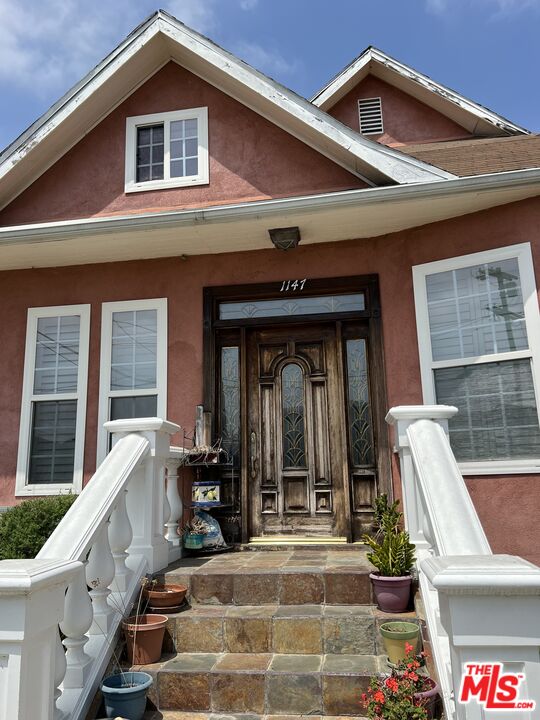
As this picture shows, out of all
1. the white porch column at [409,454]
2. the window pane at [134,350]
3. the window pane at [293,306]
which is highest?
the window pane at [293,306]

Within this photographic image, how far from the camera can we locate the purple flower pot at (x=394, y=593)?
3.46 m

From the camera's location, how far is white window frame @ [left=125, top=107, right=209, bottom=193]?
6129mm

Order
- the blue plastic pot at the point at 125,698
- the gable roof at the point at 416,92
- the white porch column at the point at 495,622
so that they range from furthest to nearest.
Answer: the gable roof at the point at 416,92 → the blue plastic pot at the point at 125,698 → the white porch column at the point at 495,622

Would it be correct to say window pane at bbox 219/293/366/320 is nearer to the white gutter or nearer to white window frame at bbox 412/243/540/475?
white window frame at bbox 412/243/540/475

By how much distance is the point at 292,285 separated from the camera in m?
5.76

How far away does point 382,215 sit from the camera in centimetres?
526

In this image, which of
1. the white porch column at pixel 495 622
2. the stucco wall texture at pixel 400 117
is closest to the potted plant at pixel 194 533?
the white porch column at pixel 495 622

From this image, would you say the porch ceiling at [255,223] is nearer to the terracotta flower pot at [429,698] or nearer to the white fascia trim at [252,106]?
the white fascia trim at [252,106]

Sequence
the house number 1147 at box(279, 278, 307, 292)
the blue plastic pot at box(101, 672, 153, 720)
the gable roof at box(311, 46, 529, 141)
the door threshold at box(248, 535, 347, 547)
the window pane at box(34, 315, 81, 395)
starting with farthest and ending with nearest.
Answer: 1. the gable roof at box(311, 46, 529, 141)
2. the window pane at box(34, 315, 81, 395)
3. the house number 1147 at box(279, 278, 307, 292)
4. the door threshold at box(248, 535, 347, 547)
5. the blue plastic pot at box(101, 672, 153, 720)

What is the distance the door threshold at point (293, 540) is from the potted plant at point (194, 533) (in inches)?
24.0

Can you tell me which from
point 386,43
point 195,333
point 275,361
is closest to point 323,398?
point 275,361

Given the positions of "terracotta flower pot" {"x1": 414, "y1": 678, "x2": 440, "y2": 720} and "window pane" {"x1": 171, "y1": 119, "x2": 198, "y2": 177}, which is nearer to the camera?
"terracotta flower pot" {"x1": 414, "y1": 678, "x2": 440, "y2": 720}

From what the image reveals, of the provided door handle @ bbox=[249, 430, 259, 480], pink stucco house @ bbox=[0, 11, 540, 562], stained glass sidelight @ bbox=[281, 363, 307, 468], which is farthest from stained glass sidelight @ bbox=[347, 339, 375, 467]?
door handle @ bbox=[249, 430, 259, 480]

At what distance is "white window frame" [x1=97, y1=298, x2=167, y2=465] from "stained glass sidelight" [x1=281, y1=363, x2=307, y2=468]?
4.00ft
